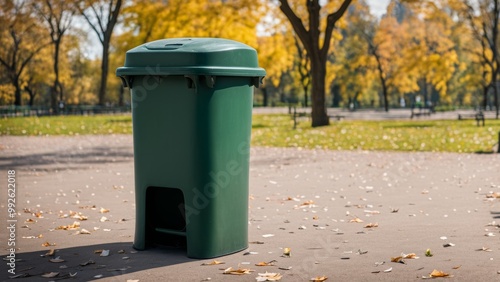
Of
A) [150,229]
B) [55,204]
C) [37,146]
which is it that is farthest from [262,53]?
[150,229]

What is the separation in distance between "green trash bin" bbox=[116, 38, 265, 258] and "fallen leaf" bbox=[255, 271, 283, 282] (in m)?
0.74

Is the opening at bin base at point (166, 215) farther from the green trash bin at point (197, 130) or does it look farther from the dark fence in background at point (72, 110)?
the dark fence in background at point (72, 110)

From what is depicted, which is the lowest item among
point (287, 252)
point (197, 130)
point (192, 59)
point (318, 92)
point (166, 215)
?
point (287, 252)

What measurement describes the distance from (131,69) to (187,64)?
53cm

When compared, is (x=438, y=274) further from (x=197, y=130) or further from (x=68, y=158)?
(x=68, y=158)

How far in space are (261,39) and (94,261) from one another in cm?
4499

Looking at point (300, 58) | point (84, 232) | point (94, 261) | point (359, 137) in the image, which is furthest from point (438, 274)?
point (300, 58)

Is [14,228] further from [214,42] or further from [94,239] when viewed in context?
[214,42]

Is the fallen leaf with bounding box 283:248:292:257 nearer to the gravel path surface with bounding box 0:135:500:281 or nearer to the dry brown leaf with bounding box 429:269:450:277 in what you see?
the gravel path surface with bounding box 0:135:500:281

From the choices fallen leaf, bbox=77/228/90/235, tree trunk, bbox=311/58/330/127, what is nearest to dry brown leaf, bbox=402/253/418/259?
fallen leaf, bbox=77/228/90/235

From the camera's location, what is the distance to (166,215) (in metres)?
6.07

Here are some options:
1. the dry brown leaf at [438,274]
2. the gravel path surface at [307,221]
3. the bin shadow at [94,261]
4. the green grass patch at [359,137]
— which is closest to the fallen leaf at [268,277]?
the gravel path surface at [307,221]

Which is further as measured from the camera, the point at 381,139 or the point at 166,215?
the point at 381,139

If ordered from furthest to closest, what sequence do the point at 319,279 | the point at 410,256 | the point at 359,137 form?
the point at 359,137 → the point at 410,256 → the point at 319,279
